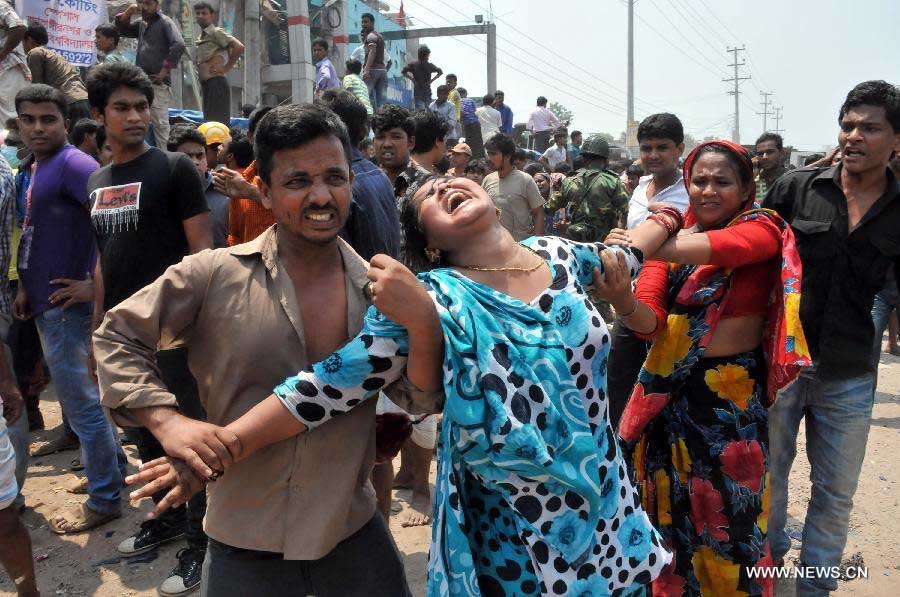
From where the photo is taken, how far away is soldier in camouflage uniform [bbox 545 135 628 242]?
23.6 ft

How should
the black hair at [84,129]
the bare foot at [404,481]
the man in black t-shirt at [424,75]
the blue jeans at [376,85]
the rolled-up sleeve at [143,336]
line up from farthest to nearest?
1. the man in black t-shirt at [424,75]
2. the blue jeans at [376,85]
3. the black hair at [84,129]
4. the bare foot at [404,481]
5. the rolled-up sleeve at [143,336]

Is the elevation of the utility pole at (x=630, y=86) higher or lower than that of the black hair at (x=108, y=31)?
higher

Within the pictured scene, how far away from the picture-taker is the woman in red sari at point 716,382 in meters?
2.55

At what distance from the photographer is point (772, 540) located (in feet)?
10.9

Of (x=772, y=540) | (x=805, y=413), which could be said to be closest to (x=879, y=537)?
(x=772, y=540)

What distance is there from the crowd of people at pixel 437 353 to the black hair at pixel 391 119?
0.06 feet

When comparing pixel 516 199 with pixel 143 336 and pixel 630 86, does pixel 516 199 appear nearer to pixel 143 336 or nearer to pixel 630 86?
pixel 143 336

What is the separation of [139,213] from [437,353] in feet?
7.15

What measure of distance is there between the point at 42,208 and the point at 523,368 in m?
3.35

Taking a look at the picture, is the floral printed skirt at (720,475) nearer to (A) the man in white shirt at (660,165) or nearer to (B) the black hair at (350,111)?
(A) the man in white shirt at (660,165)

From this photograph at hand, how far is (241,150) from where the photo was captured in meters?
4.64

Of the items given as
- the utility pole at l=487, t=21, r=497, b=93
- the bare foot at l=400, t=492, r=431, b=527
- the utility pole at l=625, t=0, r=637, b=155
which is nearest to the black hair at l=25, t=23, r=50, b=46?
the bare foot at l=400, t=492, r=431, b=527

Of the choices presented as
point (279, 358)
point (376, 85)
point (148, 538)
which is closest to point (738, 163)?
point (279, 358)

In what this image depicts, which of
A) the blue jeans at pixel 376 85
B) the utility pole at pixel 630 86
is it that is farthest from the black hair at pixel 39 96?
the utility pole at pixel 630 86
